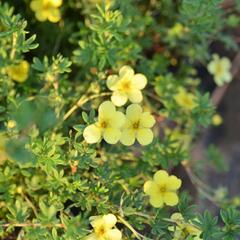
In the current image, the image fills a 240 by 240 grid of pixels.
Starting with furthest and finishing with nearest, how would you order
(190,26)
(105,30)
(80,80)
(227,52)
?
(227,52), (80,80), (190,26), (105,30)

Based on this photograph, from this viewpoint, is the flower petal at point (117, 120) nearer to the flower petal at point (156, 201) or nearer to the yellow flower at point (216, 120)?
the flower petal at point (156, 201)

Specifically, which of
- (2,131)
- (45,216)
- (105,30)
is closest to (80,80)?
(105,30)

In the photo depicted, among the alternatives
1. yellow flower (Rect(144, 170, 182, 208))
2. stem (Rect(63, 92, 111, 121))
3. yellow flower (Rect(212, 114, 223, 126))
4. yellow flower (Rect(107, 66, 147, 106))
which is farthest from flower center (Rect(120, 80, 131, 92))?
yellow flower (Rect(212, 114, 223, 126))

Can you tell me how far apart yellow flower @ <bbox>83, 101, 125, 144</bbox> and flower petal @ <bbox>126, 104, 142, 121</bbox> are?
32 mm

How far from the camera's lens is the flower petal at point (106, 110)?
134 centimetres

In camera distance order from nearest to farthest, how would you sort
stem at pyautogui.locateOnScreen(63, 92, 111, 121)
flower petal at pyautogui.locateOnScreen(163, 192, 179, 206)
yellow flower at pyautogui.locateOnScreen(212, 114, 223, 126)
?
flower petal at pyautogui.locateOnScreen(163, 192, 179, 206) → stem at pyautogui.locateOnScreen(63, 92, 111, 121) → yellow flower at pyautogui.locateOnScreen(212, 114, 223, 126)

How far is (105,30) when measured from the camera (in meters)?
1.51

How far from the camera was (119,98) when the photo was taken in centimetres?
146

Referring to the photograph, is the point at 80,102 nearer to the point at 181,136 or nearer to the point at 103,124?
the point at 103,124

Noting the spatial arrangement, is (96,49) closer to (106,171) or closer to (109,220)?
(106,171)

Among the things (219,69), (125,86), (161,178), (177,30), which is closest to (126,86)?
(125,86)

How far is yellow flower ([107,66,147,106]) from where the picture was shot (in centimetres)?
146

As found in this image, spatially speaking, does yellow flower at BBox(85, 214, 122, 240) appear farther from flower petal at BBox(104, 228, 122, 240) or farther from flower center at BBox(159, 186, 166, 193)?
flower center at BBox(159, 186, 166, 193)

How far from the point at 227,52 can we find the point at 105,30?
104cm
